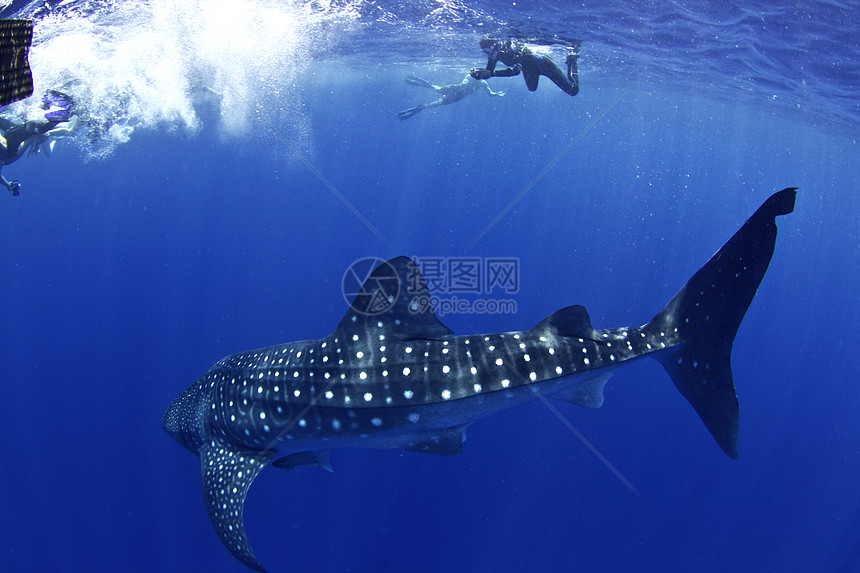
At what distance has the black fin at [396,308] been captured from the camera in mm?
5172

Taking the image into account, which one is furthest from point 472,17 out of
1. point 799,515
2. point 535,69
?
point 799,515

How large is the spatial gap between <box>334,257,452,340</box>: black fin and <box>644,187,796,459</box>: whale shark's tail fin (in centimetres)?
280

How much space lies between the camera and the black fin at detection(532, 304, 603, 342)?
5254 millimetres

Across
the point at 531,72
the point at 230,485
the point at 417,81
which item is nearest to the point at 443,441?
the point at 230,485

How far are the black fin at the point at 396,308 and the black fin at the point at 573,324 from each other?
50.1 inches

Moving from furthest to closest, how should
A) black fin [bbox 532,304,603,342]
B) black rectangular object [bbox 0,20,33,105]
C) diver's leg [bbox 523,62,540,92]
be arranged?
1. diver's leg [bbox 523,62,540,92]
2. black fin [bbox 532,304,603,342]
3. black rectangular object [bbox 0,20,33,105]

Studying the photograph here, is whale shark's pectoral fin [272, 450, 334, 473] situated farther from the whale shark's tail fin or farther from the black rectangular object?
the black rectangular object

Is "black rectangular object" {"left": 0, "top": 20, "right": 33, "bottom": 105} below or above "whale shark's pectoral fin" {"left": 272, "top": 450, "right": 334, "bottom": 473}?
above

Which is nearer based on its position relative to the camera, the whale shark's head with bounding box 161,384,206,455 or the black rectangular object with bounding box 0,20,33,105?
the black rectangular object with bounding box 0,20,33,105

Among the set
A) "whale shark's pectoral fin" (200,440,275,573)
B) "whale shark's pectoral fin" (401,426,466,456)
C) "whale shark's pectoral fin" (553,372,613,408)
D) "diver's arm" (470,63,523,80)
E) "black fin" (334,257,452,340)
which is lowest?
"whale shark's pectoral fin" (200,440,275,573)

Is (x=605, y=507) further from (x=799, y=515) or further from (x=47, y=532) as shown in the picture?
(x=47, y=532)

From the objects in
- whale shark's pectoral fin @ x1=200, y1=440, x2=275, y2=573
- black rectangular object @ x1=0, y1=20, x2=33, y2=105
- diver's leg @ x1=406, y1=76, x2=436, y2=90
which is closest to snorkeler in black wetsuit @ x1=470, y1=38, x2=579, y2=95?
diver's leg @ x1=406, y1=76, x2=436, y2=90

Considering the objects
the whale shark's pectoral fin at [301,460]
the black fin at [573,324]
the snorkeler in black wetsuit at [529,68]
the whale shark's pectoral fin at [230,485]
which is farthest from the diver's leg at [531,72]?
the whale shark's pectoral fin at [230,485]

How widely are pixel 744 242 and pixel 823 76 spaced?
22757 millimetres
